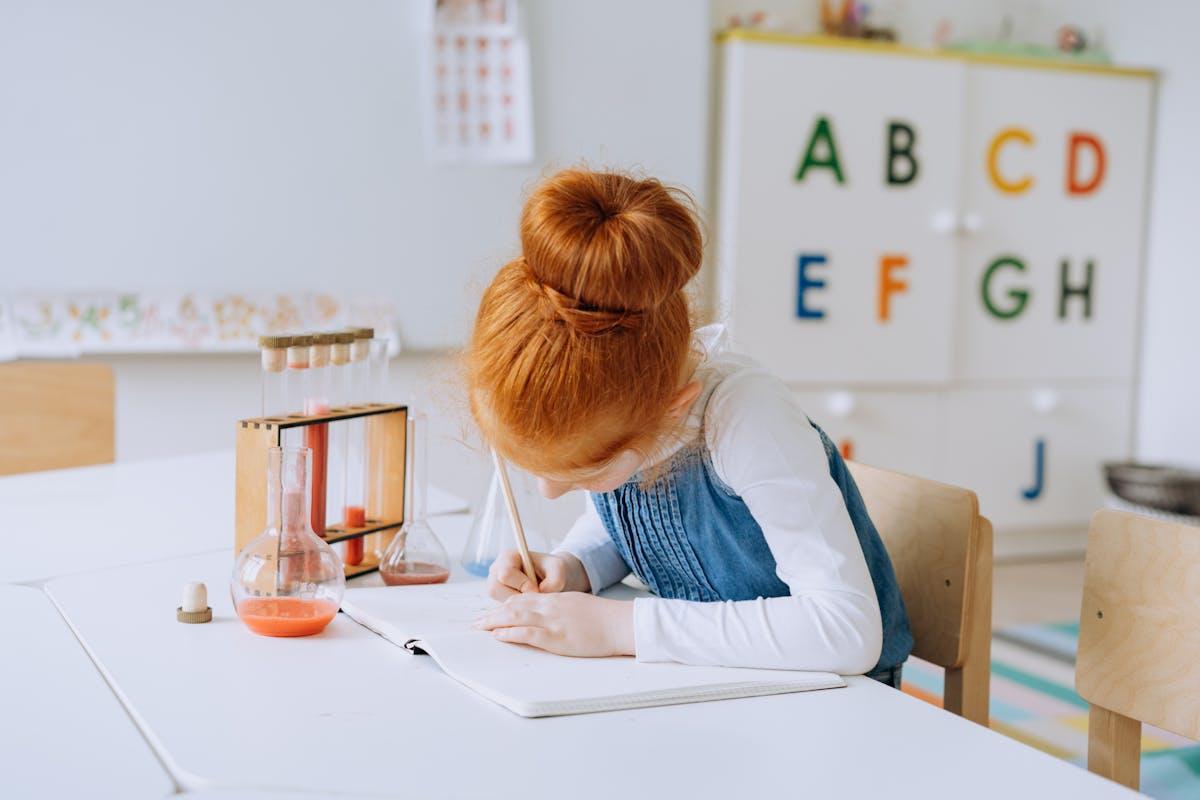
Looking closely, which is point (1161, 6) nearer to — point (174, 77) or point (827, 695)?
point (174, 77)

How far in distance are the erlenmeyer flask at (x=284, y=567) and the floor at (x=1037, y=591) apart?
2214 mm

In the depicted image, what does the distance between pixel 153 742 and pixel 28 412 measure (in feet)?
3.86

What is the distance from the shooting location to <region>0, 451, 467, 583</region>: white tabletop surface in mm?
1204

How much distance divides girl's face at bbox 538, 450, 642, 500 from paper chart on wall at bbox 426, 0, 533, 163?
185 centimetres

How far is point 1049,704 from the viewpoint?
238 cm

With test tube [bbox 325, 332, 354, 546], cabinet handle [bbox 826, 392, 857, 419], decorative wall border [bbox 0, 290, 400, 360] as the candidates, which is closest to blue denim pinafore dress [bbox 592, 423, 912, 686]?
test tube [bbox 325, 332, 354, 546]

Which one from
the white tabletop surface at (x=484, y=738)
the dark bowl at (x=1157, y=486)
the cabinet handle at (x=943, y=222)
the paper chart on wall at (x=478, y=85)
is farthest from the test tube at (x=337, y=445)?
the dark bowl at (x=1157, y=486)

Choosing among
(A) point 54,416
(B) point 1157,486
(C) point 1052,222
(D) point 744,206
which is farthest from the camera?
(C) point 1052,222

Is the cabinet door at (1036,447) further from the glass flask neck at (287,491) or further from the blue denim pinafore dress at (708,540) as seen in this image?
the glass flask neck at (287,491)

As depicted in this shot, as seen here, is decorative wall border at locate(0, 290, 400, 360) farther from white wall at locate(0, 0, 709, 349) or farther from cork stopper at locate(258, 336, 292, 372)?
cork stopper at locate(258, 336, 292, 372)

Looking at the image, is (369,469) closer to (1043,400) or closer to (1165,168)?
(1043,400)

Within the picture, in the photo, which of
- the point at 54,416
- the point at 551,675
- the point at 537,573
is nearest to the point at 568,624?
the point at 551,675

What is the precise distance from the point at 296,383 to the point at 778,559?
433 millimetres

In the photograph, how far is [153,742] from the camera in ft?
2.38
